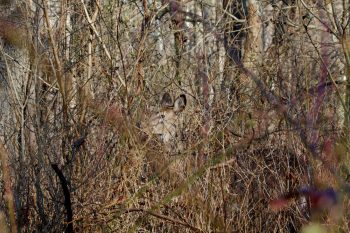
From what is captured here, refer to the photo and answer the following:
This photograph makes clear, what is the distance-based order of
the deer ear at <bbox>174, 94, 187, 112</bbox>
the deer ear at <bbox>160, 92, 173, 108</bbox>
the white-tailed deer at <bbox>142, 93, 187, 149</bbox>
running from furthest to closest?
1. the deer ear at <bbox>160, 92, 173, 108</bbox>
2. the deer ear at <bbox>174, 94, 187, 112</bbox>
3. the white-tailed deer at <bbox>142, 93, 187, 149</bbox>

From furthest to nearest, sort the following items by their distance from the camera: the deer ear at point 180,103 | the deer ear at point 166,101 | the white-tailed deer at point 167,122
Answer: the deer ear at point 166,101 → the deer ear at point 180,103 → the white-tailed deer at point 167,122

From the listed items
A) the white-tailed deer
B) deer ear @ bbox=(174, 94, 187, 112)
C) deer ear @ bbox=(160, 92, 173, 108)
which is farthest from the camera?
deer ear @ bbox=(160, 92, 173, 108)

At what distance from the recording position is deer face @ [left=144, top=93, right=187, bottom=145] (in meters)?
5.08

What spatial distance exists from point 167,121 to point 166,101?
0.44 m

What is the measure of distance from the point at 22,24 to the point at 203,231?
1.74m

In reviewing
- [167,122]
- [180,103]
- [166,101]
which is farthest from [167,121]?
[166,101]

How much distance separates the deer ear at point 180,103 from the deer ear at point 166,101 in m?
0.06

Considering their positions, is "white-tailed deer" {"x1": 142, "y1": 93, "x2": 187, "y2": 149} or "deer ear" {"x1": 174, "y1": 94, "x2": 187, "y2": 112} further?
"deer ear" {"x1": 174, "y1": 94, "x2": 187, "y2": 112}

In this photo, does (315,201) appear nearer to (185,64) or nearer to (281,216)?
(281,216)

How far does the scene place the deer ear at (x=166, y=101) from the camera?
5.52m

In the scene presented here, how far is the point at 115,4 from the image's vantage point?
19.3 ft

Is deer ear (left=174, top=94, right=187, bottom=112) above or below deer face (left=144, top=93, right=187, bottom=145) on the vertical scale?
above

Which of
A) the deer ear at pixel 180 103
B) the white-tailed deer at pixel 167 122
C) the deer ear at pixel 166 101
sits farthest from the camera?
the deer ear at pixel 166 101

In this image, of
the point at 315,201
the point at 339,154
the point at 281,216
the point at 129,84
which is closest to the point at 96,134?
the point at 129,84
